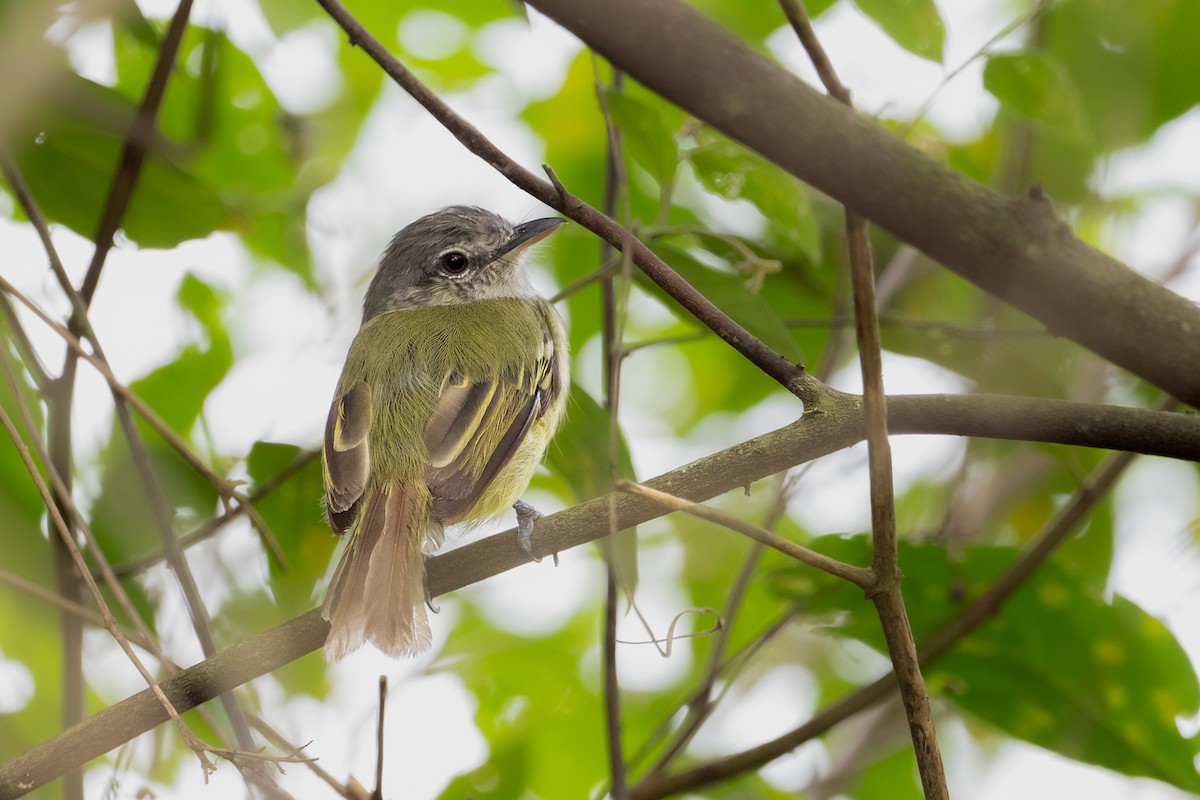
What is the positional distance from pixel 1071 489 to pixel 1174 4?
5.68ft

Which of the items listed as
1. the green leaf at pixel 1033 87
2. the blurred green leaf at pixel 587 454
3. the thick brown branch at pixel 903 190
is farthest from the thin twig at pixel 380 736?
the green leaf at pixel 1033 87

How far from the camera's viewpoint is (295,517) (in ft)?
11.6

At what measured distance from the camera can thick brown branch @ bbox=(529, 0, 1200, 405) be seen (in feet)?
6.33

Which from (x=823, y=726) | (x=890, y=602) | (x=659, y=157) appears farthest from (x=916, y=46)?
(x=823, y=726)

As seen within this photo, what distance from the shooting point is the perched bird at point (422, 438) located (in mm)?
2967

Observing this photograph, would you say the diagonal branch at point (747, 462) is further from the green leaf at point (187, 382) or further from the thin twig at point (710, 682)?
the green leaf at point (187, 382)

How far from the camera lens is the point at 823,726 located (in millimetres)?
3119

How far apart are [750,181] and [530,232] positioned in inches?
62.2

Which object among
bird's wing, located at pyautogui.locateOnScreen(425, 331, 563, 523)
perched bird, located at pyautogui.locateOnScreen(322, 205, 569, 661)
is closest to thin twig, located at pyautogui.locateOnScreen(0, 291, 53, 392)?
perched bird, located at pyautogui.locateOnScreen(322, 205, 569, 661)

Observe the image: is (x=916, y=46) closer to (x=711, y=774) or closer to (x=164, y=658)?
(x=711, y=774)

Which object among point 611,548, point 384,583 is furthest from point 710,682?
point 384,583

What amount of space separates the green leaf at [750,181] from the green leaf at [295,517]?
1345 mm

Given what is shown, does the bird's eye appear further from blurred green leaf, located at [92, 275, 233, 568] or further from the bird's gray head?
blurred green leaf, located at [92, 275, 233, 568]

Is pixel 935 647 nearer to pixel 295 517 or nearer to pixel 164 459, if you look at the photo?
pixel 295 517
